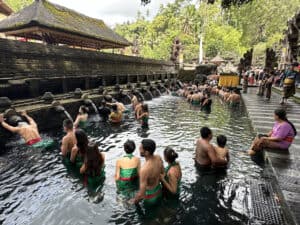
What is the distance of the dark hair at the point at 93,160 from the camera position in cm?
470

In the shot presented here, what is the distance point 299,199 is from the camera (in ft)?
11.5

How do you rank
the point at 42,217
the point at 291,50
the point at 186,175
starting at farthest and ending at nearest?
the point at 291,50
the point at 186,175
the point at 42,217

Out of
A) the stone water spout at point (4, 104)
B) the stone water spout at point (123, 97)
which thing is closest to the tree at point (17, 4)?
the stone water spout at point (123, 97)

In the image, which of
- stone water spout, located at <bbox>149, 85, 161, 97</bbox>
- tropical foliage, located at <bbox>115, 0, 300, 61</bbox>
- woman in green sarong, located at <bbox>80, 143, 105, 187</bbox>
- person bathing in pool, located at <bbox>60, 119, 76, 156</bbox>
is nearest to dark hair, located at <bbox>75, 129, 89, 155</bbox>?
woman in green sarong, located at <bbox>80, 143, 105, 187</bbox>

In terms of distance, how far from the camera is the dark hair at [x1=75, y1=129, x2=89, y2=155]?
16.0 ft

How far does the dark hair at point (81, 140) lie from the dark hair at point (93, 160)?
0.31 metres

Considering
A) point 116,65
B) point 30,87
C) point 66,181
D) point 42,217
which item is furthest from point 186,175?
point 116,65

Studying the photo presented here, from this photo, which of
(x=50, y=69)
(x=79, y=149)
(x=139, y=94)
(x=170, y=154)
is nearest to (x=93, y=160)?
(x=79, y=149)

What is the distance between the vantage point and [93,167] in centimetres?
486

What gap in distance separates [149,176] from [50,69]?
32.2 ft

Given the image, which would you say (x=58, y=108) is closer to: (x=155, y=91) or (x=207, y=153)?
(x=207, y=153)

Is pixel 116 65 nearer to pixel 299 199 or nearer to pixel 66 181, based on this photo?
pixel 66 181

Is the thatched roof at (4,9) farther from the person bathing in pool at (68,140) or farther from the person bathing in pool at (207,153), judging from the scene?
the person bathing in pool at (207,153)

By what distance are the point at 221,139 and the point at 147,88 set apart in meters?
15.0
